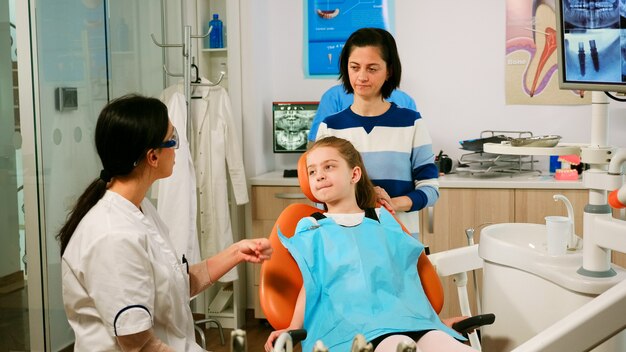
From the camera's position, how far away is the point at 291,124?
4.05 metres

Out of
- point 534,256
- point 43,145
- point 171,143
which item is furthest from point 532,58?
point 171,143

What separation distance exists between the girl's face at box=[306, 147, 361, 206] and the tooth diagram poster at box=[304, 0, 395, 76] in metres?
2.20

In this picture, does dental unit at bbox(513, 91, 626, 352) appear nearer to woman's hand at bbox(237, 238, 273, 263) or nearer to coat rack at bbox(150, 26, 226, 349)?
woman's hand at bbox(237, 238, 273, 263)

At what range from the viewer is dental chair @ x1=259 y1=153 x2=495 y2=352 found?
1.86 metres

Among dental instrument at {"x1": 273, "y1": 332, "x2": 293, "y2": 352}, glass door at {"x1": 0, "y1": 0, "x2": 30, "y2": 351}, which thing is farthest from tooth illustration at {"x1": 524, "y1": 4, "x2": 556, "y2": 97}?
dental instrument at {"x1": 273, "y1": 332, "x2": 293, "y2": 352}

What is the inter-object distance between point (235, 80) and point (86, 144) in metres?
1.18

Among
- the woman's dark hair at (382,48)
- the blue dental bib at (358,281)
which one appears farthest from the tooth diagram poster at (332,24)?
the blue dental bib at (358,281)

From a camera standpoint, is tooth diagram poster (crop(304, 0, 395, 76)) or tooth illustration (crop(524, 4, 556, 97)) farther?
tooth diagram poster (crop(304, 0, 395, 76))

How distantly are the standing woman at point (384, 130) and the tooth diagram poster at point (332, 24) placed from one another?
207 cm

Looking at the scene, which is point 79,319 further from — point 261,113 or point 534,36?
point 534,36

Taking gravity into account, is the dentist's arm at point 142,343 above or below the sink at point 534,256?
below

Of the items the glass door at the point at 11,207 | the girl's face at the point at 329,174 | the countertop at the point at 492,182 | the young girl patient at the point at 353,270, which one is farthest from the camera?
the countertop at the point at 492,182

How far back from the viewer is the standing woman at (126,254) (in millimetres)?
1538

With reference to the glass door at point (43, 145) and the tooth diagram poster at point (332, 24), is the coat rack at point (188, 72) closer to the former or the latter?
the glass door at point (43, 145)
